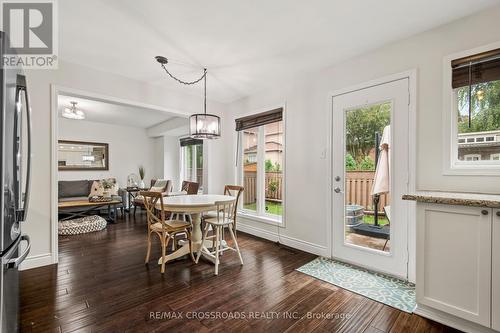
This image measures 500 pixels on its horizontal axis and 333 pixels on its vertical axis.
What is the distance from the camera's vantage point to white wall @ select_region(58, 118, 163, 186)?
6141mm

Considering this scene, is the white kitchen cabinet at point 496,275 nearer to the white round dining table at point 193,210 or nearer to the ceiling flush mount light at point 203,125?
the white round dining table at point 193,210

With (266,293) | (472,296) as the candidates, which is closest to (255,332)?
(266,293)

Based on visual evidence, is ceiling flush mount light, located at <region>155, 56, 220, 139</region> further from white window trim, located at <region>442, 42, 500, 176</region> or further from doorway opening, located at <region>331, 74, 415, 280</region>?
white window trim, located at <region>442, 42, 500, 176</region>

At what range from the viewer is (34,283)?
7.58 feet

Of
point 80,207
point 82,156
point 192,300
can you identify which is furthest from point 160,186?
point 192,300

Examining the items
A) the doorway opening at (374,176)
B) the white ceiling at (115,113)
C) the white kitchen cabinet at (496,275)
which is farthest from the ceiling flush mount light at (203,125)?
the white kitchen cabinet at (496,275)

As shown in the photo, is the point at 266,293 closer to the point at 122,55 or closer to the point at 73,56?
the point at 122,55

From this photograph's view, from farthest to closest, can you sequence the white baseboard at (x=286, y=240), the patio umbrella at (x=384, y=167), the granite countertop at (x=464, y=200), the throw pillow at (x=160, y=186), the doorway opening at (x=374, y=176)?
the throw pillow at (x=160, y=186), the white baseboard at (x=286, y=240), the patio umbrella at (x=384, y=167), the doorway opening at (x=374, y=176), the granite countertop at (x=464, y=200)

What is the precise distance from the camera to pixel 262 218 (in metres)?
3.88

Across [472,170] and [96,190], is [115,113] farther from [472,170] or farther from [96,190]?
[472,170]

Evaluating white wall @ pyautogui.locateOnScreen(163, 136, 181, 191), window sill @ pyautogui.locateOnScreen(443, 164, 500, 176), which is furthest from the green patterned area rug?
white wall @ pyautogui.locateOnScreen(163, 136, 181, 191)

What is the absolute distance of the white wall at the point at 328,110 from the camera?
80.5 inches

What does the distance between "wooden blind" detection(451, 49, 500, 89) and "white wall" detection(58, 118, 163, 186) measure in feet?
22.5

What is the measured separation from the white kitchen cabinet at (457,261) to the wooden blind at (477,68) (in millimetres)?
1193
